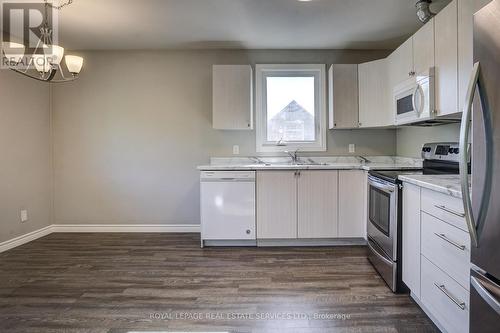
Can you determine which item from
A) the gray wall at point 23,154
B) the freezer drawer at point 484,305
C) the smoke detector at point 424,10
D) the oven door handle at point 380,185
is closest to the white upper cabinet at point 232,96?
the oven door handle at point 380,185

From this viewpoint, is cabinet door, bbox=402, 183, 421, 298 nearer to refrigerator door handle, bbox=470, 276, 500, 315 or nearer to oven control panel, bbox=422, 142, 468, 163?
oven control panel, bbox=422, 142, 468, 163

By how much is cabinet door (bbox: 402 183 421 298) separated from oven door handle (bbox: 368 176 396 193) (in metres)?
0.13

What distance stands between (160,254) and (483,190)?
9.26 ft

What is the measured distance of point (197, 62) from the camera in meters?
3.82

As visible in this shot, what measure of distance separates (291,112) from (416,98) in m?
1.66

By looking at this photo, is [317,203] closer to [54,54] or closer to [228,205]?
[228,205]

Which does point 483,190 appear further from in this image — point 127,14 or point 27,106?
point 27,106

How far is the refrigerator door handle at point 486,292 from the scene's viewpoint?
3.40 ft

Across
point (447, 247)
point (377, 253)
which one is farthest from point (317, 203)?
point (447, 247)

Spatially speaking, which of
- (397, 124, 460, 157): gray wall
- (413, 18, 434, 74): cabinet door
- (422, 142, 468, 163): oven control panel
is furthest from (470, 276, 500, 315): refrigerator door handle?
(397, 124, 460, 157): gray wall

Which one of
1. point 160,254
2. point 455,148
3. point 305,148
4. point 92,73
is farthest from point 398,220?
point 92,73

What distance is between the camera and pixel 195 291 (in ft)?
7.48

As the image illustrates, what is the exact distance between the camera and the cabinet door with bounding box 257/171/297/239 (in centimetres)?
321

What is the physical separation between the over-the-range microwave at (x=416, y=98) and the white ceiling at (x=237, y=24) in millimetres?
766
